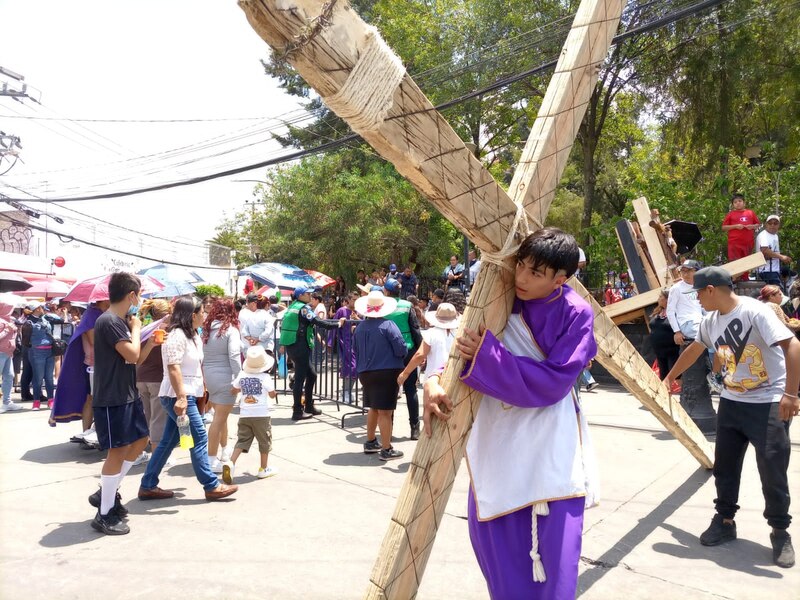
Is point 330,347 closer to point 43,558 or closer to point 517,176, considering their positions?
point 43,558

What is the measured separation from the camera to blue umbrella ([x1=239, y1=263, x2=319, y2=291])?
54.8 ft

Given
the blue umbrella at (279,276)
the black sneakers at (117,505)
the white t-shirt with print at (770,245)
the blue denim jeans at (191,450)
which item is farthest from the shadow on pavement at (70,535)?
the blue umbrella at (279,276)

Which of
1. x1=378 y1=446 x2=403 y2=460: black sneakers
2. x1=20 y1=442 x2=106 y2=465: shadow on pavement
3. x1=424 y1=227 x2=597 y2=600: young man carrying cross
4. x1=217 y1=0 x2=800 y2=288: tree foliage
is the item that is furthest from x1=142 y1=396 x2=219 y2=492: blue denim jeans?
x1=217 y1=0 x2=800 y2=288: tree foliage

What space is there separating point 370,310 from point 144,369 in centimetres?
241

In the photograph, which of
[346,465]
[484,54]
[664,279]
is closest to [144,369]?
[346,465]

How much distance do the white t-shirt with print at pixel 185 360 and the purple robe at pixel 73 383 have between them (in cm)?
100

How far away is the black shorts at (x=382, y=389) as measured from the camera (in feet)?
21.2

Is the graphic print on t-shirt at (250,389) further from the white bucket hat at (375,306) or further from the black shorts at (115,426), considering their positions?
the white bucket hat at (375,306)

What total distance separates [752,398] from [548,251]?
264 cm

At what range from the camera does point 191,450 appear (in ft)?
16.3

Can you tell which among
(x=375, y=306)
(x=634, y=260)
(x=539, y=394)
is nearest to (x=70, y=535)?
(x=375, y=306)

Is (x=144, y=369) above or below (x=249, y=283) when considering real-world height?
below

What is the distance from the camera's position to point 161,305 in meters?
6.26

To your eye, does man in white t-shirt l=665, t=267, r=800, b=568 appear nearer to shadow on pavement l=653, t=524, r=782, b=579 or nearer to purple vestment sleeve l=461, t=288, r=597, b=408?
shadow on pavement l=653, t=524, r=782, b=579
